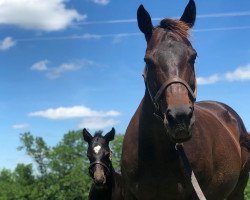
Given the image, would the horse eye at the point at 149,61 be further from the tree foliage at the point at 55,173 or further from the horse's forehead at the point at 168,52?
the tree foliage at the point at 55,173

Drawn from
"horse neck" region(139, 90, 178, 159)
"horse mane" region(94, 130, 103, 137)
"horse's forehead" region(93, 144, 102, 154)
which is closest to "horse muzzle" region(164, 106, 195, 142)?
"horse neck" region(139, 90, 178, 159)

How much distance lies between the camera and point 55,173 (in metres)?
58.7

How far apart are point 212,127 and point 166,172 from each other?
1432mm

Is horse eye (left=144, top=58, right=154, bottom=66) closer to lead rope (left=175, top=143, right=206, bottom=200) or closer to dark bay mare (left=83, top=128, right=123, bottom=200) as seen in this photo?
lead rope (left=175, top=143, right=206, bottom=200)

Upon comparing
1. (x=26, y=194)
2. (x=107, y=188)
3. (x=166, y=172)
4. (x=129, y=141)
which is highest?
(x=26, y=194)

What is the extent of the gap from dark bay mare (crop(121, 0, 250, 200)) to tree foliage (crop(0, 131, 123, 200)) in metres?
49.8

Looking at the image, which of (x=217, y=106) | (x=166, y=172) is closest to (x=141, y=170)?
(x=166, y=172)

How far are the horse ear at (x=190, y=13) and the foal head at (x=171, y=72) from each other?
65mm

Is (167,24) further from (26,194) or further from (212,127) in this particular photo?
(26,194)

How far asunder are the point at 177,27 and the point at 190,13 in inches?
16.6

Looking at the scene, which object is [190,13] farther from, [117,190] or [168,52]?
[117,190]

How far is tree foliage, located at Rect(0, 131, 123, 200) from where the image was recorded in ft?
183

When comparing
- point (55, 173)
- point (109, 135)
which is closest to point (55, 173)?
point (55, 173)

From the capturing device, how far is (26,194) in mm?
56469
